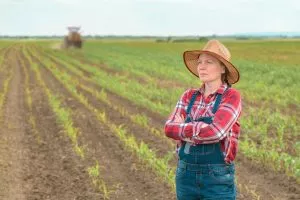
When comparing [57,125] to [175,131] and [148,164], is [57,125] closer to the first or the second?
[148,164]

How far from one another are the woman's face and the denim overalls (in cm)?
14

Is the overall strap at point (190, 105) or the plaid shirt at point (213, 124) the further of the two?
the overall strap at point (190, 105)

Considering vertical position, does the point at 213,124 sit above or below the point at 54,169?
above

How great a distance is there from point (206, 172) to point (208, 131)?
269mm

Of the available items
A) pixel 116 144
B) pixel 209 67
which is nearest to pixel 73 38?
pixel 116 144

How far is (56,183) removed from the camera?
7.38 meters

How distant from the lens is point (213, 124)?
11.2ft

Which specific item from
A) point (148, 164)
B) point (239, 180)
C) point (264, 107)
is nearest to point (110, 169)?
point (148, 164)

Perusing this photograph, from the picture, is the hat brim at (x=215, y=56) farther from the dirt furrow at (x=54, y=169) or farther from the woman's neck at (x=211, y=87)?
the dirt furrow at (x=54, y=169)

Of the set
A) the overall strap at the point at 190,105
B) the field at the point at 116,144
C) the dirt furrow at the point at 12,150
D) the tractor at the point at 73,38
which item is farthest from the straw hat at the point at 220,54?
the tractor at the point at 73,38

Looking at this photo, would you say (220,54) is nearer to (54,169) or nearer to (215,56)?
(215,56)

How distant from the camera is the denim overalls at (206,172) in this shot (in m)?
3.46

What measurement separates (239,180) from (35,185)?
2623mm

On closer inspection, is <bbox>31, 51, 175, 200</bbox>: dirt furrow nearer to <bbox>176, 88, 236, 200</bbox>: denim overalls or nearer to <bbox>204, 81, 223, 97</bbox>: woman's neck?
<bbox>176, 88, 236, 200</bbox>: denim overalls
